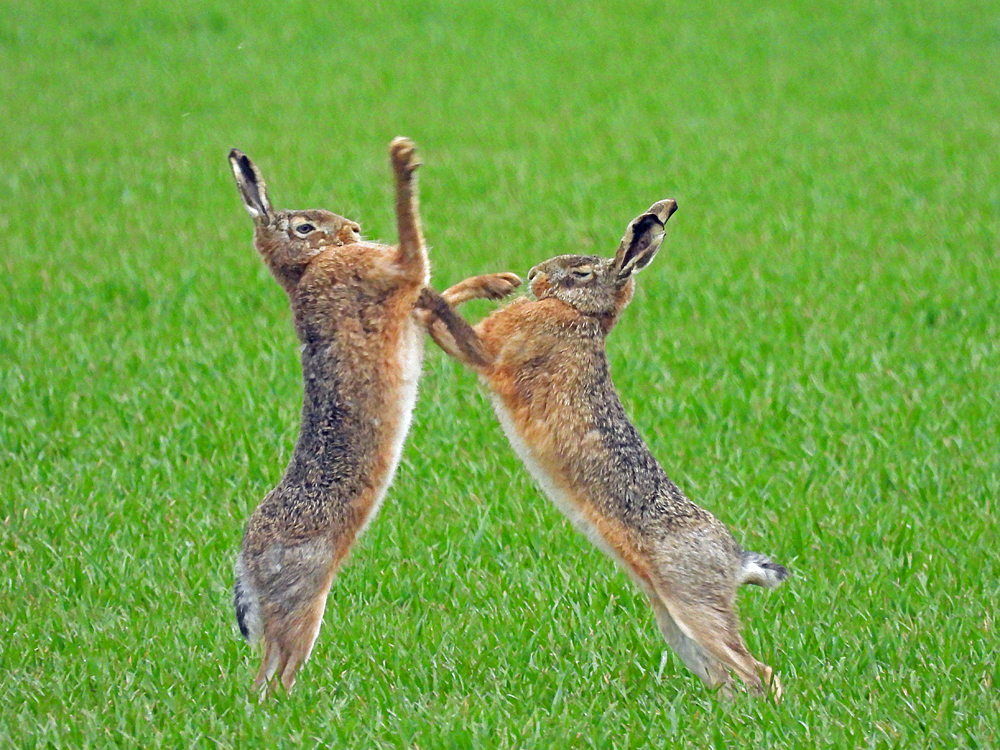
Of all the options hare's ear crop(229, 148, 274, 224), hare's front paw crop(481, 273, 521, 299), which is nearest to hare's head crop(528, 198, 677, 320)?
hare's front paw crop(481, 273, 521, 299)

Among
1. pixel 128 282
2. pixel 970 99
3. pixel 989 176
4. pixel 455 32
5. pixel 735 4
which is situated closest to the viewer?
pixel 128 282

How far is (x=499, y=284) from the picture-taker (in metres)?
5.32

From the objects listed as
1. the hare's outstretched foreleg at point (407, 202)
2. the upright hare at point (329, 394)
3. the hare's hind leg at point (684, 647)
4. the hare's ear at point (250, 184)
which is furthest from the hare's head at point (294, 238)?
the hare's hind leg at point (684, 647)

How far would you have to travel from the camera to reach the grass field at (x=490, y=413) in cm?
469

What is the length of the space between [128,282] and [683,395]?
4.47 meters

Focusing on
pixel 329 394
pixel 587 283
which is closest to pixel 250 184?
pixel 329 394

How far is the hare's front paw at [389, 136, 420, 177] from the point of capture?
15.8 feet

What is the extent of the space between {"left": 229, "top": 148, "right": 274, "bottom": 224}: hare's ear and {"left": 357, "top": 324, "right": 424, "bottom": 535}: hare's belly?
0.73 m

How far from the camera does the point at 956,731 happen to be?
14.1 feet

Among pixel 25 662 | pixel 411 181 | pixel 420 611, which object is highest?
pixel 411 181

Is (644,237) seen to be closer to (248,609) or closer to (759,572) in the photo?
(759,572)

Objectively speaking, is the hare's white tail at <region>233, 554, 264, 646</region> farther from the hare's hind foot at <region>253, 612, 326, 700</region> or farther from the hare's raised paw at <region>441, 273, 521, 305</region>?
the hare's raised paw at <region>441, 273, 521, 305</region>

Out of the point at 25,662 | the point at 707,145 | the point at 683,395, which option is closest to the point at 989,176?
the point at 707,145

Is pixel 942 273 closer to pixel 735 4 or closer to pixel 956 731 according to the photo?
pixel 956 731
